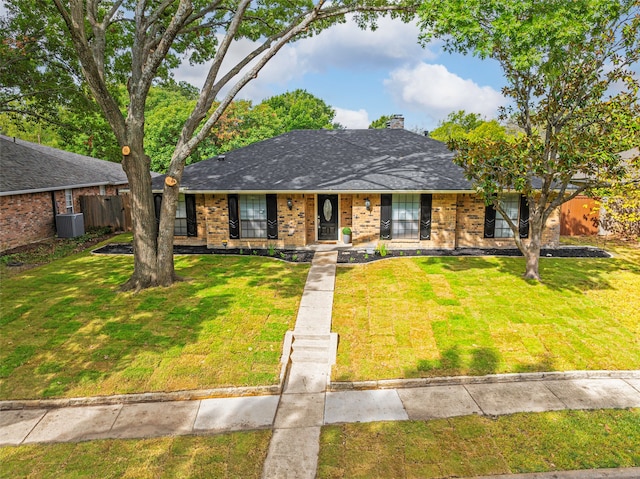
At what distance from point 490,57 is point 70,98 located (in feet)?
59.2

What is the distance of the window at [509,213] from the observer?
Answer: 16.9 meters

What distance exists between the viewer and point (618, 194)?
38.1 ft

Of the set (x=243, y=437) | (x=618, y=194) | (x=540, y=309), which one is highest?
(x=618, y=194)

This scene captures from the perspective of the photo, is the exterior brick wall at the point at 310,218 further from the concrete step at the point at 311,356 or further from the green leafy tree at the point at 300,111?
the green leafy tree at the point at 300,111

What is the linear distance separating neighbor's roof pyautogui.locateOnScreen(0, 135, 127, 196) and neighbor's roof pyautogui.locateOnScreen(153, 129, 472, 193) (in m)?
5.70

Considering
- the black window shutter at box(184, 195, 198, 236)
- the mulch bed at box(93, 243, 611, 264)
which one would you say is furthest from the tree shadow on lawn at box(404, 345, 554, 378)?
the black window shutter at box(184, 195, 198, 236)

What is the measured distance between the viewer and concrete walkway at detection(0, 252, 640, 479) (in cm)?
666

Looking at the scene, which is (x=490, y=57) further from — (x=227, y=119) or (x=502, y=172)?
(x=227, y=119)

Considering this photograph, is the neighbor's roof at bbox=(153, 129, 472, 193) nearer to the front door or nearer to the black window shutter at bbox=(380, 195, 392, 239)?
the black window shutter at bbox=(380, 195, 392, 239)

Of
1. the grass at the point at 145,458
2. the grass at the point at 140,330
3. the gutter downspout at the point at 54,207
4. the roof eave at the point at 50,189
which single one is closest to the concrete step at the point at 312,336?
the grass at the point at 140,330

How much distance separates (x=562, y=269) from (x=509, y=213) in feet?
12.8

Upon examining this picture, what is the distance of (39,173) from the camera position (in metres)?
20.1

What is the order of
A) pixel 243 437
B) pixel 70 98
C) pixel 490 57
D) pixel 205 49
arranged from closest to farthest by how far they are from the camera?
1. pixel 243 437
2. pixel 490 57
3. pixel 205 49
4. pixel 70 98

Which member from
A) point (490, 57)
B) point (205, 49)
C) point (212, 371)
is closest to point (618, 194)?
point (490, 57)
